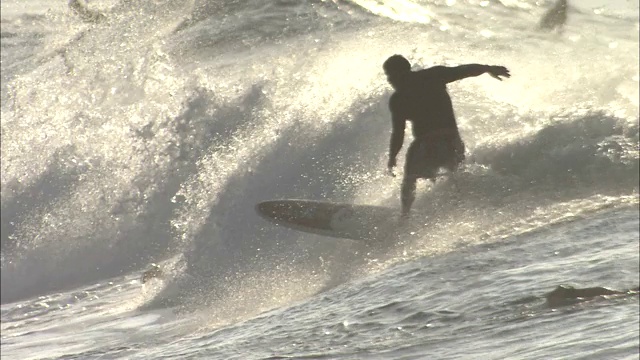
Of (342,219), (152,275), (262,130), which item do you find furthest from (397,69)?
(262,130)

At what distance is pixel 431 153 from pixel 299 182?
386 cm

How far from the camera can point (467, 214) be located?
10977 millimetres

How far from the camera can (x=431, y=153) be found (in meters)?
10.8

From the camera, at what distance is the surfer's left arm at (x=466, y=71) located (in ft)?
32.1

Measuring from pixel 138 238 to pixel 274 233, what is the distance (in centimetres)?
564

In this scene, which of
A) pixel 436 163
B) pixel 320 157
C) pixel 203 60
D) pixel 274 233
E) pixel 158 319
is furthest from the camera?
pixel 203 60

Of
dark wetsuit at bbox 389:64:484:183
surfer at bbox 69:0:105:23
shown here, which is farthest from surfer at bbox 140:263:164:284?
surfer at bbox 69:0:105:23

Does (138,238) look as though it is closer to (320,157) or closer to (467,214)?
(320,157)

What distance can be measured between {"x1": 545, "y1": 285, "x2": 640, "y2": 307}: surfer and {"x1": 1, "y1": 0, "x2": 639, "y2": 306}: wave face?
3.47 meters

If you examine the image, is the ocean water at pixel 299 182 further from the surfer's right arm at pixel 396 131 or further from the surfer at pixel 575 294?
the surfer's right arm at pixel 396 131

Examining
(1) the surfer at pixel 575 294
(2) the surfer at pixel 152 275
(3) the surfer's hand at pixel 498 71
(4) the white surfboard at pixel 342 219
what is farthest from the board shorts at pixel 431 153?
(1) the surfer at pixel 575 294

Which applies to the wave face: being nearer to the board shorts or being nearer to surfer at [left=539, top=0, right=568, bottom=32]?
surfer at [left=539, top=0, right=568, bottom=32]

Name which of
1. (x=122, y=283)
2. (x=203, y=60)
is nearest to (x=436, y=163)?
(x=122, y=283)

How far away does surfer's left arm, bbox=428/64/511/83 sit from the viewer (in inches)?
385
